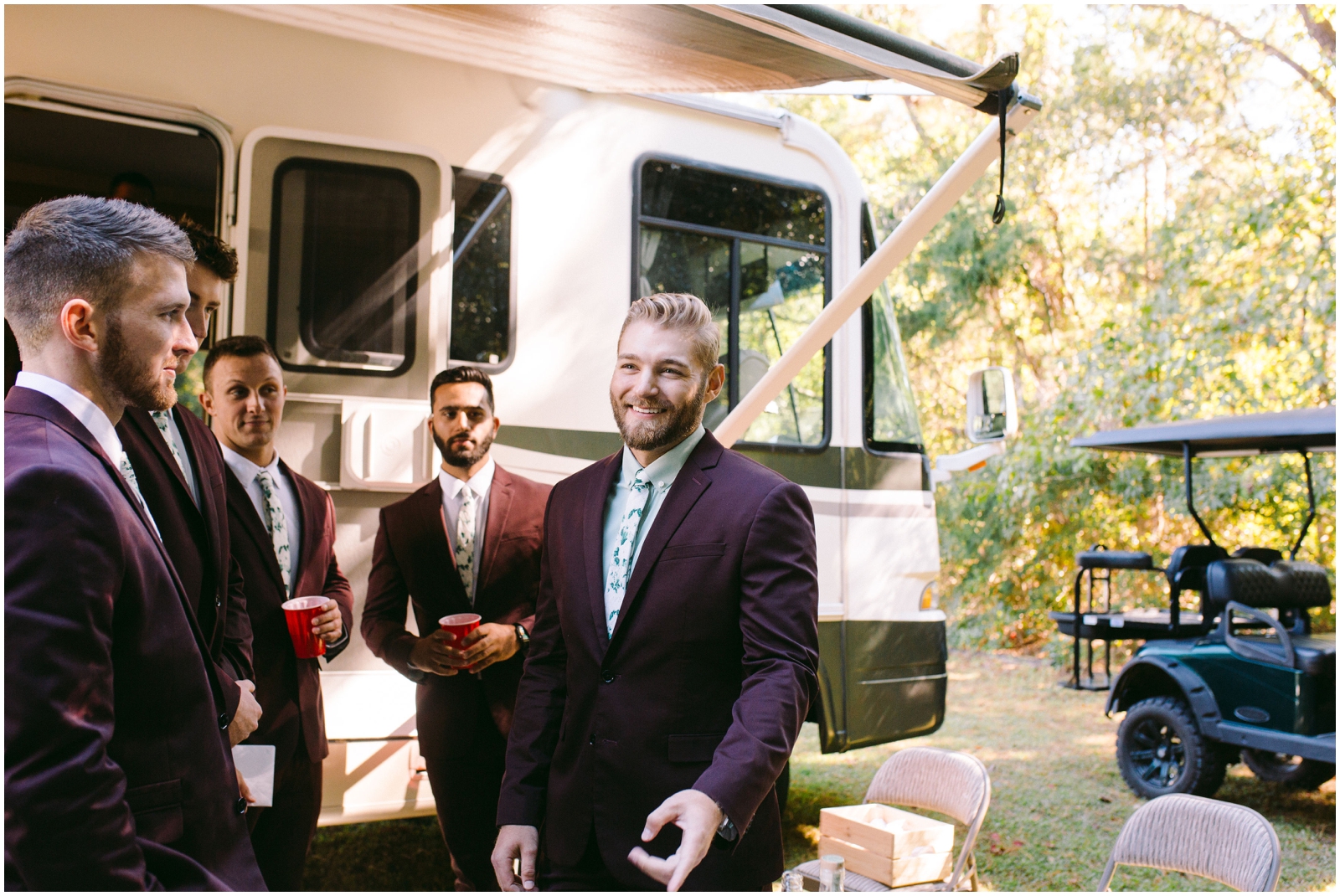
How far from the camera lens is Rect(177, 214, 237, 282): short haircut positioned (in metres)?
2.96

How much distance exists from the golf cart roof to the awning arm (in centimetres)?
399

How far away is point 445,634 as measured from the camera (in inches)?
123

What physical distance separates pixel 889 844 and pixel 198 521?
2.47 meters

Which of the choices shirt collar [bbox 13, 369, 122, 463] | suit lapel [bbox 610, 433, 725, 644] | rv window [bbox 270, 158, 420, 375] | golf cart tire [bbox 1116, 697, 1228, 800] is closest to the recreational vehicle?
rv window [bbox 270, 158, 420, 375]

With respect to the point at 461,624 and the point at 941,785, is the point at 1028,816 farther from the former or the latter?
the point at 461,624

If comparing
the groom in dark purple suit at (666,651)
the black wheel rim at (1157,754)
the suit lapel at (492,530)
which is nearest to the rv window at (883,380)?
the suit lapel at (492,530)

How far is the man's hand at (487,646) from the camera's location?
10.1 feet

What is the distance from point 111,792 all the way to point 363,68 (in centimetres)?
319

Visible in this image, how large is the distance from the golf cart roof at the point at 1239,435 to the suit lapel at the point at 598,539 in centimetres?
539

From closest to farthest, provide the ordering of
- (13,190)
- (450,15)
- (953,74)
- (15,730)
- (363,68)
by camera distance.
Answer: (15,730), (953,74), (450,15), (363,68), (13,190)

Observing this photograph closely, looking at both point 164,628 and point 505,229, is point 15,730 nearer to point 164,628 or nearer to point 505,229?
point 164,628

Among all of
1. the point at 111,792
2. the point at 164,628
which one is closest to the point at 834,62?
the point at 164,628

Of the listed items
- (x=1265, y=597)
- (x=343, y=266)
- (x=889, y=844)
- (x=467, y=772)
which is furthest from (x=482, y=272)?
(x=1265, y=597)

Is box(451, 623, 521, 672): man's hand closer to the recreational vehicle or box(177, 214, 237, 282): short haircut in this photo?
the recreational vehicle
